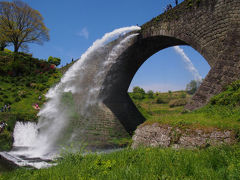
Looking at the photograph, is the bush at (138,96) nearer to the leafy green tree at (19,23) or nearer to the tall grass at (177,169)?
the leafy green tree at (19,23)

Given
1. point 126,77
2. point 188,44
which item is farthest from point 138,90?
point 188,44

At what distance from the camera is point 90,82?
17.9 metres

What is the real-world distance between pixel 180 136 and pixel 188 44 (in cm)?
838

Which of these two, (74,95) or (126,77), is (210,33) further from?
(74,95)

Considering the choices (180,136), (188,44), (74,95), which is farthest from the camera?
(74,95)

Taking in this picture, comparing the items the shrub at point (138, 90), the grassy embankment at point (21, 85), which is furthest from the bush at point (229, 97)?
the shrub at point (138, 90)

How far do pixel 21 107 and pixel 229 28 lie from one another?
19.3m

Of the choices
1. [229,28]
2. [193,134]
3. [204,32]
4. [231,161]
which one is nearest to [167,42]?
[204,32]

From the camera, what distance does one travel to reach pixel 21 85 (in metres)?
26.1

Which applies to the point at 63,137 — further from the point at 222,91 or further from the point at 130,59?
the point at 222,91

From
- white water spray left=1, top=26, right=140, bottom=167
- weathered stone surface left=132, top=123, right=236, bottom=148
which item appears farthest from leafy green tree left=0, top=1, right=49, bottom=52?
weathered stone surface left=132, top=123, right=236, bottom=148

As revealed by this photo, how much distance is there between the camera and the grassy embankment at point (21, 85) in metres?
15.8

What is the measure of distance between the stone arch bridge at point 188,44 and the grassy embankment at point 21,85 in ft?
22.6

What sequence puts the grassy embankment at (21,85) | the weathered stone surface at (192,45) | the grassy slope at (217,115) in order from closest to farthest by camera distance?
the grassy slope at (217,115)
the weathered stone surface at (192,45)
the grassy embankment at (21,85)
